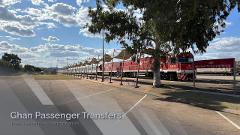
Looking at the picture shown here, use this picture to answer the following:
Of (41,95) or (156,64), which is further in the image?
(156,64)

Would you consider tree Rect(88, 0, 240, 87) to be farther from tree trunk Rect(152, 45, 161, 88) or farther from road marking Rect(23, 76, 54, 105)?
road marking Rect(23, 76, 54, 105)

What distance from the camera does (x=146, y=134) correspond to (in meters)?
11.8

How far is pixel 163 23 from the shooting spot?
87.3ft

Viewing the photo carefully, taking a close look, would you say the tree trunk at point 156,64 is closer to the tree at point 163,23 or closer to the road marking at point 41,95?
the tree at point 163,23

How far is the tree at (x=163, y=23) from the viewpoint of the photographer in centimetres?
2628

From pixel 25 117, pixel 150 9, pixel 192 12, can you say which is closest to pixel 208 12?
pixel 192 12

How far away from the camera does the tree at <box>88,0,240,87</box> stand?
1035 inches

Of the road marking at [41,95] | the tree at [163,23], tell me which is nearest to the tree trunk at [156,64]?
the tree at [163,23]

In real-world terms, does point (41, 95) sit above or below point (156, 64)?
below

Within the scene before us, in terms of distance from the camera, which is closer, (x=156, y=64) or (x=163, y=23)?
(x=163, y=23)

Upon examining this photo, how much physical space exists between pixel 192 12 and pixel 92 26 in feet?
43.1

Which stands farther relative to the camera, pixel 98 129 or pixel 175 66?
pixel 175 66

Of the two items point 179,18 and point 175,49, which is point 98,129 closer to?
point 179,18

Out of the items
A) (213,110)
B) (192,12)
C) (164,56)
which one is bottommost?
(213,110)
